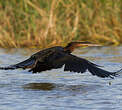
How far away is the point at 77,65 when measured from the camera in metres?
Answer: 6.22

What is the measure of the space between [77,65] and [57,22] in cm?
542

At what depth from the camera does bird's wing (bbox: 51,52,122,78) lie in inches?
241

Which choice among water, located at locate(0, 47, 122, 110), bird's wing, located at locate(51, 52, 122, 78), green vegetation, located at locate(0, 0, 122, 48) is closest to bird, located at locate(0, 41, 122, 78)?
bird's wing, located at locate(51, 52, 122, 78)

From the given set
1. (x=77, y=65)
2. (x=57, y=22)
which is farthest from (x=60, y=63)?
(x=57, y=22)

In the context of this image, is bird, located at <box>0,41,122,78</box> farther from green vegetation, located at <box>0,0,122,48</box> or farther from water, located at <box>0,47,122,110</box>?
green vegetation, located at <box>0,0,122,48</box>

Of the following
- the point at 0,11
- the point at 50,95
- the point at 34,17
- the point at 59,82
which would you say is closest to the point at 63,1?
the point at 34,17

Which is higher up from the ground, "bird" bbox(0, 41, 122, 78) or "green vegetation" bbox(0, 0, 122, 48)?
"green vegetation" bbox(0, 0, 122, 48)

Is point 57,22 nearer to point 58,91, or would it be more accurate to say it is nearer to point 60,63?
point 60,63

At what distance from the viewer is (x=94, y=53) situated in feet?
35.7

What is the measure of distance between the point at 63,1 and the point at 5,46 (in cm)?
209

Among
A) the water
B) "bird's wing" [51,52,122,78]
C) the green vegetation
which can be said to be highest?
the green vegetation

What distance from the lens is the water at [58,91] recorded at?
504 centimetres

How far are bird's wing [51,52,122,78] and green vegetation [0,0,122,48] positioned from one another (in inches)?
196

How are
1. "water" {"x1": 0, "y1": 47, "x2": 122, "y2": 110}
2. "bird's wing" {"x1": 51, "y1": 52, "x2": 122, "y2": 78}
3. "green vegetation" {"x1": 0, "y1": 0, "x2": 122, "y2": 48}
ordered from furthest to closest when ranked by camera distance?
1. "green vegetation" {"x1": 0, "y1": 0, "x2": 122, "y2": 48}
2. "bird's wing" {"x1": 51, "y1": 52, "x2": 122, "y2": 78}
3. "water" {"x1": 0, "y1": 47, "x2": 122, "y2": 110}
